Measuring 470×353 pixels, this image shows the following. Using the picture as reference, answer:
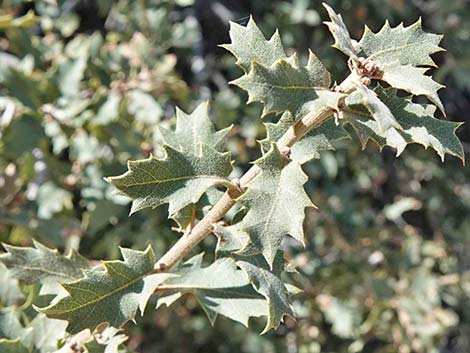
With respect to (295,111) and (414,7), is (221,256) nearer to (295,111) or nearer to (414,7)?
(295,111)

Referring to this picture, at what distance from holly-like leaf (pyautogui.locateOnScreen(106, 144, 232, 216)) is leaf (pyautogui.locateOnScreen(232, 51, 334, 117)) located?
0.12 metres

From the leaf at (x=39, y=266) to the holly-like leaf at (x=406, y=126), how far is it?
57 cm

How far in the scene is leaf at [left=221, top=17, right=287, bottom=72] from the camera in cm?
109

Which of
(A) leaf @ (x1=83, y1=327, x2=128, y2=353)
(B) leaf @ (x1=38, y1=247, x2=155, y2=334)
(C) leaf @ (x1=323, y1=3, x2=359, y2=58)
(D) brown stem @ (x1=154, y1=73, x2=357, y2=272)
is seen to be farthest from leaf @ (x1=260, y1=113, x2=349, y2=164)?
(A) leaf @ (x1=83, y1=327, x2=128, y2=353)

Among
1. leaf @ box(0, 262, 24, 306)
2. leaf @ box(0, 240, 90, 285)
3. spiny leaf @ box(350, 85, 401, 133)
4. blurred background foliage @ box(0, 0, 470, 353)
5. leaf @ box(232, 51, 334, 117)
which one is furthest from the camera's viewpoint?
blurred background foliage @ box(0, 0, 470, 353)

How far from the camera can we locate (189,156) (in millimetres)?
1141

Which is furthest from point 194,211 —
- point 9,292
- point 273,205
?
point 9,292

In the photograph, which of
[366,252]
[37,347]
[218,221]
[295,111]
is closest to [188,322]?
[366,252]

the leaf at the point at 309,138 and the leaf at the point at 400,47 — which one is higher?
the leaf at the point at 400,47

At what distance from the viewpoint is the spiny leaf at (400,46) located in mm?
1084

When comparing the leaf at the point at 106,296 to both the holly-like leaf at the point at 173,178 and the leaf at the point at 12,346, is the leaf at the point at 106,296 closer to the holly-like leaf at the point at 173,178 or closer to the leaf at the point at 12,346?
the holly-like leaf at the point at 173,178

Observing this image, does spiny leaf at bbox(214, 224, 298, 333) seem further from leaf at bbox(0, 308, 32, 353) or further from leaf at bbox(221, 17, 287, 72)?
leaf at bbox(0, 308, 32, 353)

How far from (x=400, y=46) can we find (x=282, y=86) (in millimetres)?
184

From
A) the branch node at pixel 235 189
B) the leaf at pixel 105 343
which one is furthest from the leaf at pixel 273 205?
the leaf at pixel 105 343
